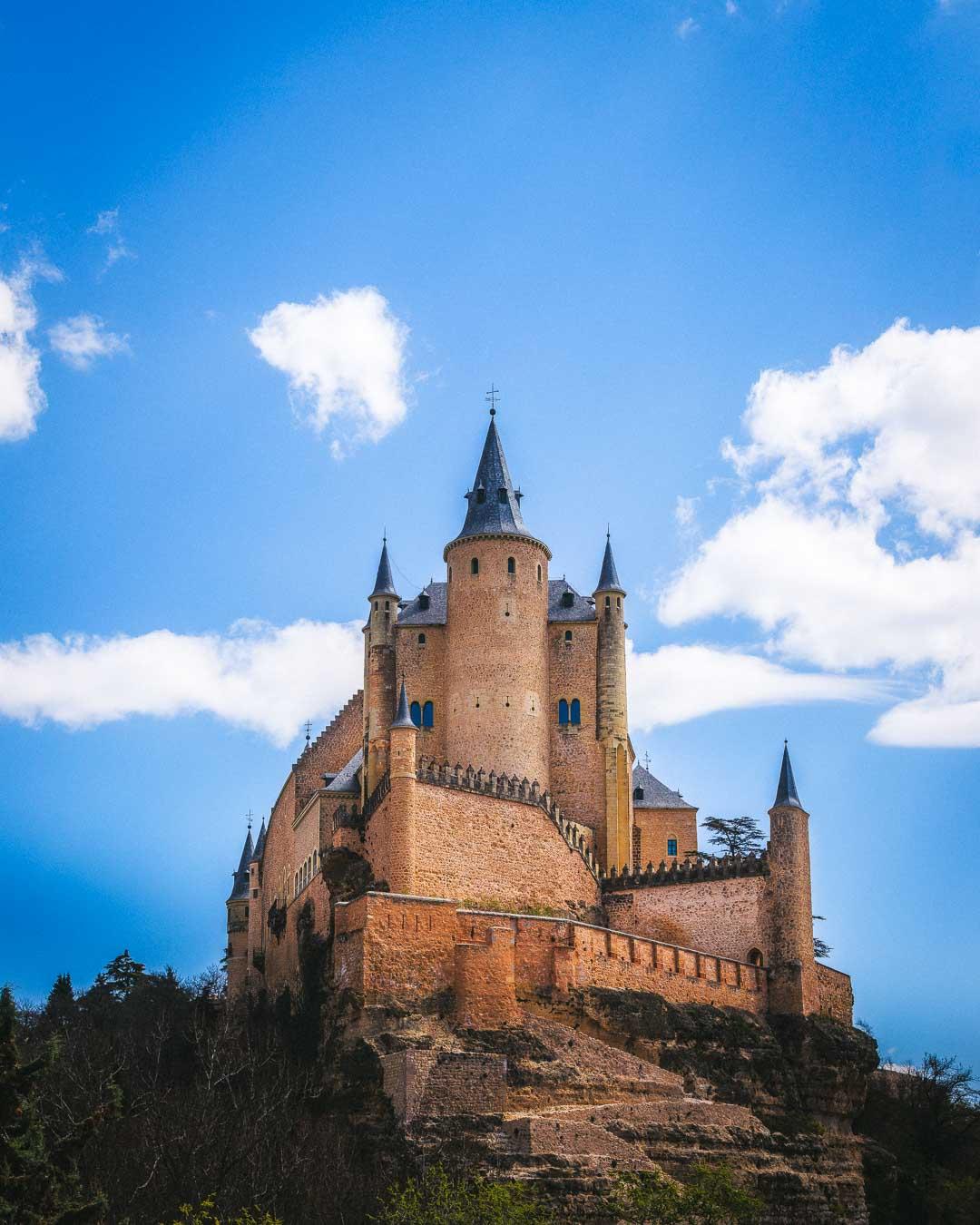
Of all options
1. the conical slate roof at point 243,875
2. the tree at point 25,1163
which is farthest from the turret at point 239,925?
the tree at point 25,1163

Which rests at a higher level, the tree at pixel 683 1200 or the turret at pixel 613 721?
the turret at pixel 613 721

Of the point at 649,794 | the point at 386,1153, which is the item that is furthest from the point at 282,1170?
the point at 649,794

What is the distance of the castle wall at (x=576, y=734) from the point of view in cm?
7488

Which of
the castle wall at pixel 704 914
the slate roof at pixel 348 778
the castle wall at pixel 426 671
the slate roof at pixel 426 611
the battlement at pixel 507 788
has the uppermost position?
the slate roof at pixel 426 611

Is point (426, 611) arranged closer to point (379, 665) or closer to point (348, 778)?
point (379, 665)

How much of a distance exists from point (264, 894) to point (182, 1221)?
3752 centimetres

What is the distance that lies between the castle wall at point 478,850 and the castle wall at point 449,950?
10.3 ft

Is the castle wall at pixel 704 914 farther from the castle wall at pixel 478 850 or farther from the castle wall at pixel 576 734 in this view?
the castle wall at pixel 576 734

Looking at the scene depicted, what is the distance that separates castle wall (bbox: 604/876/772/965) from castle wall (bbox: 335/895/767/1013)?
6.33 metres

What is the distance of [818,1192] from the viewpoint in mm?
61781

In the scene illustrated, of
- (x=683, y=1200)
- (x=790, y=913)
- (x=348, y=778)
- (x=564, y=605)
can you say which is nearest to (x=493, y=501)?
(x=564, y=605)

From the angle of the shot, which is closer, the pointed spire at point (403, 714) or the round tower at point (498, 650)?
the pointed spire at point (403, 714)

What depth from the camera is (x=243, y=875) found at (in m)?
91.9

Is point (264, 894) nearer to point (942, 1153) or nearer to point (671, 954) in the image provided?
point (671, 954)
